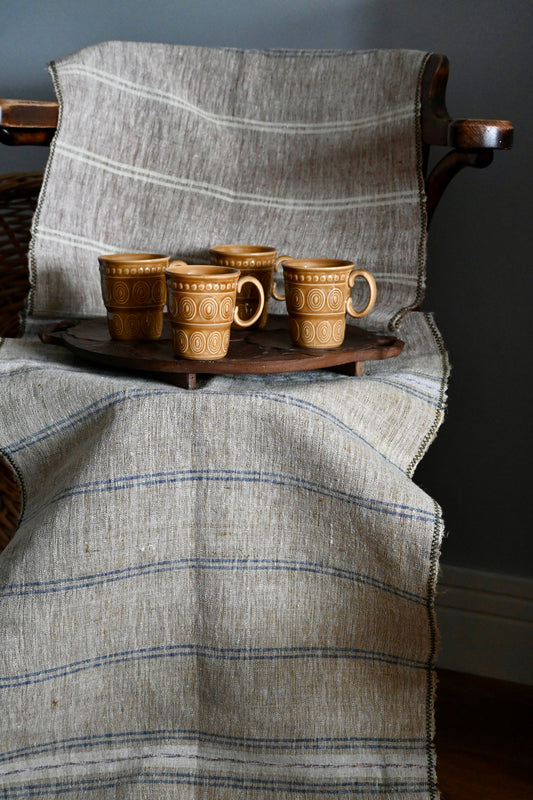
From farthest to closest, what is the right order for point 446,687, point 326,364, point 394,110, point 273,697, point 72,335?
point 446,687, point 394,110, point 72,335, point 326,364, point 273,697

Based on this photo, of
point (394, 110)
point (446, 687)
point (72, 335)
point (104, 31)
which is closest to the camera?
point (72, 335)

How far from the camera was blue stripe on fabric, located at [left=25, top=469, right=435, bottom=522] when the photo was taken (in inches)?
28.3

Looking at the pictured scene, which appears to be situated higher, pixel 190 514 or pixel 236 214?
pixel 236 214

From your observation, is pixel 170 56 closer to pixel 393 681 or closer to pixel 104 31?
pixel 104 31

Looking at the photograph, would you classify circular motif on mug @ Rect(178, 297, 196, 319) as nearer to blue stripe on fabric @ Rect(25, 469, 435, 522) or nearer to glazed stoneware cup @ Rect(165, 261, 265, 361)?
glazed stoneware cup @ Rect(165, 261, 265, 361)

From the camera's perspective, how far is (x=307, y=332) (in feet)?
2.85

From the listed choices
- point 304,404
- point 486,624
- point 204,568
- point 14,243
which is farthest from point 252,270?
point 486,624

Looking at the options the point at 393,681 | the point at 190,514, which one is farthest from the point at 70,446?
the point at 393,681

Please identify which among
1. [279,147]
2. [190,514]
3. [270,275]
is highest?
[279,147]

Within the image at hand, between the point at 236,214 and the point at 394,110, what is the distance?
25 cm

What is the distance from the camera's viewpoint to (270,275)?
96 centimetres

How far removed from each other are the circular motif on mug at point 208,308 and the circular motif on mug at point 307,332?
108 millimetres

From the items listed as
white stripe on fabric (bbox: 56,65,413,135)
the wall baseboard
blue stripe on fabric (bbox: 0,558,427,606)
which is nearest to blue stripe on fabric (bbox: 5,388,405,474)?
blue stripe on fabric (bbox: 0,558,427,606)

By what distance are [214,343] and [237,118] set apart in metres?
0.51
